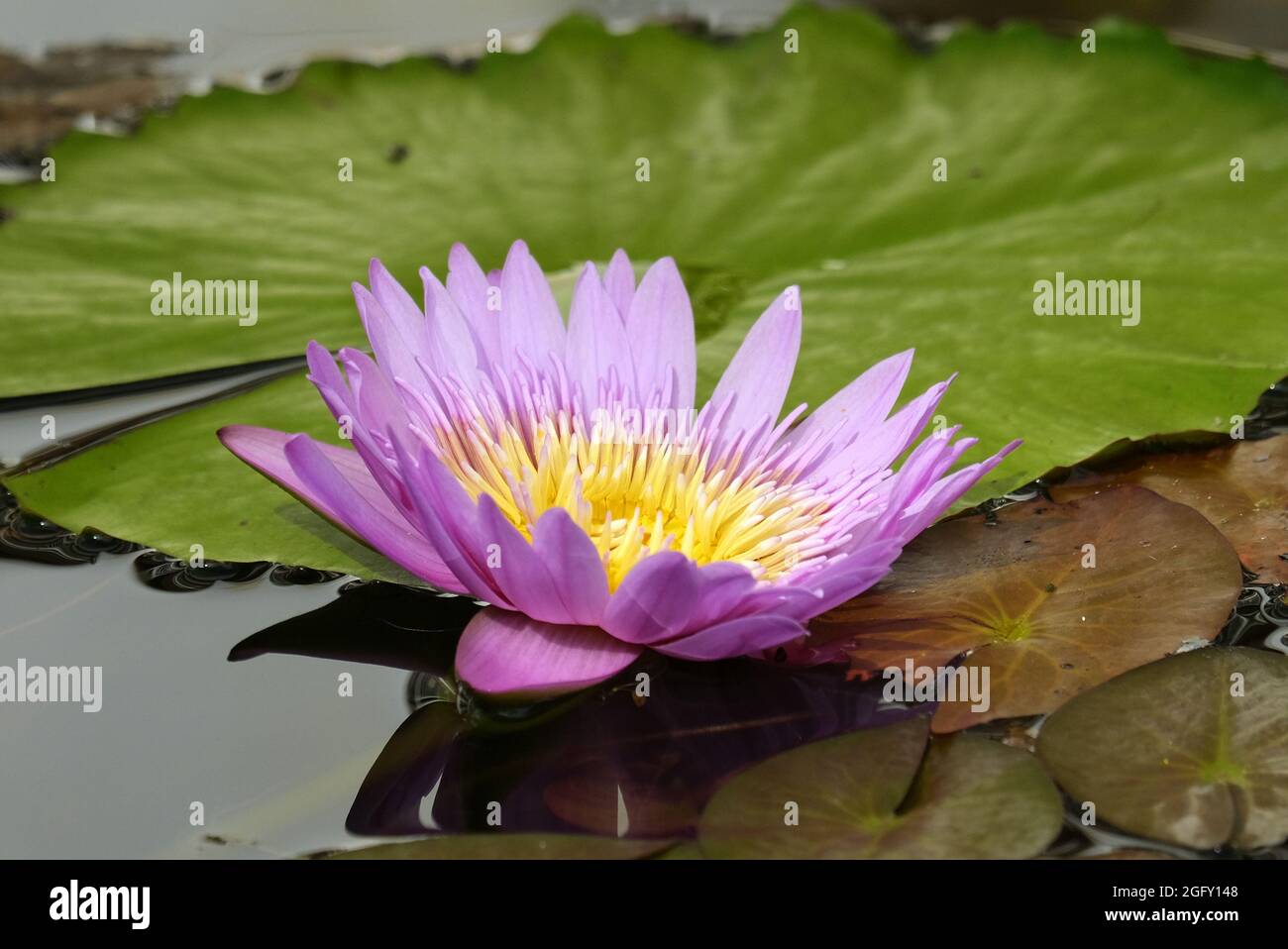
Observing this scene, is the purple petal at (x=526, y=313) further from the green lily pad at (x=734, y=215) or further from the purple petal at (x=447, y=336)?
the green lily pad at (x=734, y=215)

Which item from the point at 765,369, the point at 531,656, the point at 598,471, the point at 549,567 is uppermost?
the point at 765,369

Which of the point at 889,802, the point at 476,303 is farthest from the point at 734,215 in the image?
the point at 889,802

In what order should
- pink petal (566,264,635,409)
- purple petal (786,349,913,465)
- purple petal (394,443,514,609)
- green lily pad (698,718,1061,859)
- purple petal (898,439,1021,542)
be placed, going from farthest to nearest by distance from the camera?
pink petal (566,264,635,409), purple petal (786,349,913,465), purple petal (898,439,1021,542), purple petal (394,443,514,609), green lily pad (698,718,1061,859)

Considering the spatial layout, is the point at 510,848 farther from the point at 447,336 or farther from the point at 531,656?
the point at 447,336

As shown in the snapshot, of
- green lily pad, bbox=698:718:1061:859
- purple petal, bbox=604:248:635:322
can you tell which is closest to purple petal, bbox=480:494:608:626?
green lily pad, bbox=698:718:1061:859

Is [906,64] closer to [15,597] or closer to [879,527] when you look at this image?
[879,527]

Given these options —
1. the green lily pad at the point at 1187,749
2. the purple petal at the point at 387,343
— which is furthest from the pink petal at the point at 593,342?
the green lily pad at the point at 1187,749

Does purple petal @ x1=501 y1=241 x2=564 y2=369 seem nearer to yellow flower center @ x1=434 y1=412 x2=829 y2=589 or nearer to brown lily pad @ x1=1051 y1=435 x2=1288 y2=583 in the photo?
yellow flower center @ x1=434 y1=412 x2=829 y2=589

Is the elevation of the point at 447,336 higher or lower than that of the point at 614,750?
higher
